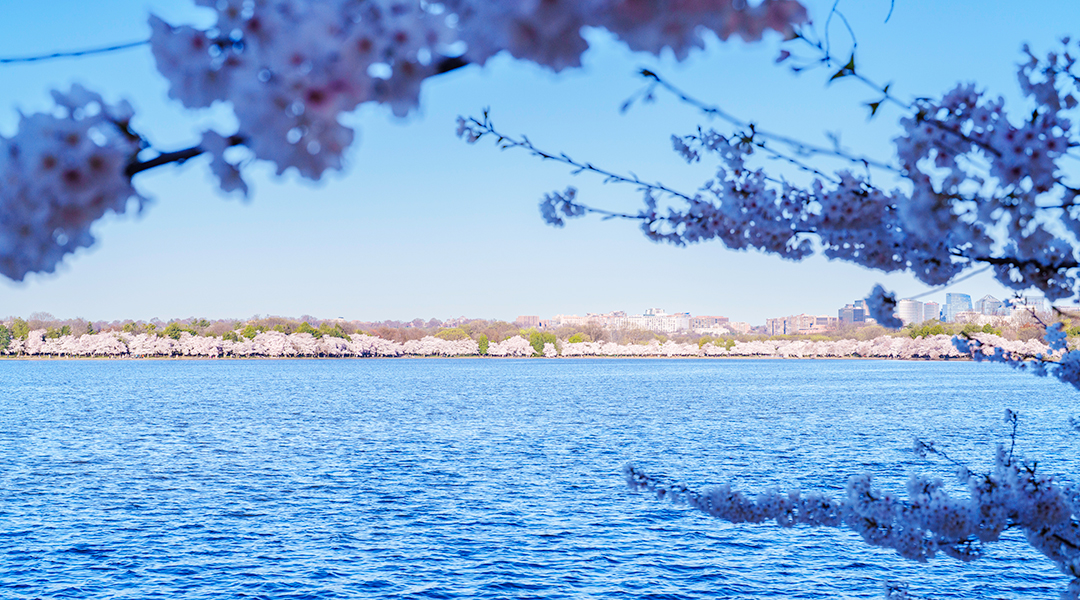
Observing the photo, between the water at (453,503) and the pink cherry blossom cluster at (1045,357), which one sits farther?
the water at (453,503)

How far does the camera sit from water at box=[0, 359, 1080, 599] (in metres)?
18.5

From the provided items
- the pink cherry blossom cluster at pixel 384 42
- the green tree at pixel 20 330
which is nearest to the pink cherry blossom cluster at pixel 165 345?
the green tree at pixel 20 330

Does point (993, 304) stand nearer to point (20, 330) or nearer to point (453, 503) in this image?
point (453, 503)

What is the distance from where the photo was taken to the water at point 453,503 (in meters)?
18.5

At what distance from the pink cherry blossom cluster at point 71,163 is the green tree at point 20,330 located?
8420 inches

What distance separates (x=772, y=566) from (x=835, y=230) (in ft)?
54.4

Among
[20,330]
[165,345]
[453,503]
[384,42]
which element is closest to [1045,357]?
[384,42]

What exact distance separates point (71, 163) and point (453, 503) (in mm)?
25155

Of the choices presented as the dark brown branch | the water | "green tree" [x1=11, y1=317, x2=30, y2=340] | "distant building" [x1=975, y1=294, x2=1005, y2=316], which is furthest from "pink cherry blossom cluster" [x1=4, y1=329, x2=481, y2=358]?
the dark brown branch

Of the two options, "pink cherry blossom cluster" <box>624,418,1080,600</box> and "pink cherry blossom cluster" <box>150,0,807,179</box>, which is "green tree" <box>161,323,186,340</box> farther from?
"pink cherry blossom cluster" <box>150,0,807,179</box>

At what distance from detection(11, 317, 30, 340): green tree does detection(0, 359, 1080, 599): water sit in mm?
150475

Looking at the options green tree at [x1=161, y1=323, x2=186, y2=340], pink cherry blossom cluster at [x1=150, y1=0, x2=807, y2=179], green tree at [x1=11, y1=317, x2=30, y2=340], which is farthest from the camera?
green tree at [x1=161, y1=323, x2=186, y2=340]

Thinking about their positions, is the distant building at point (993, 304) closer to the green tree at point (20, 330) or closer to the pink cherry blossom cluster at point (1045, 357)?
the pink cherry blossom cluster at point (1045, 357)

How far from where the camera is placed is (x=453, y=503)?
25.9 m
